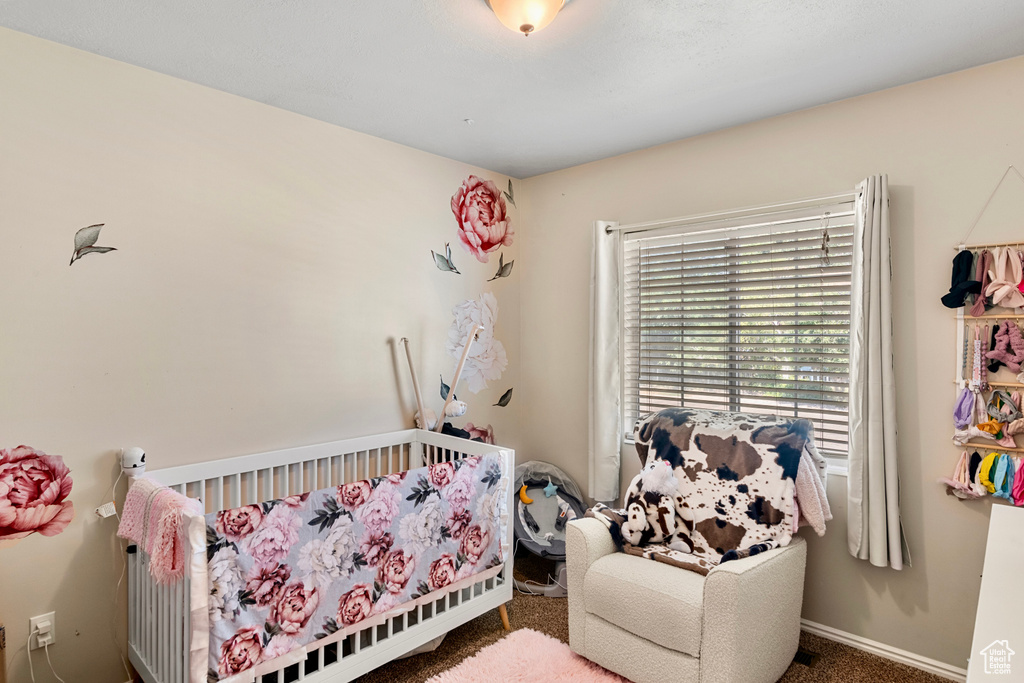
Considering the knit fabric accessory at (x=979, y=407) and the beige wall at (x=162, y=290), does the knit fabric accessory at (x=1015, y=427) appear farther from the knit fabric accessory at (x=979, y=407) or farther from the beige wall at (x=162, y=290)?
the beige wall at (x=162, y=290)

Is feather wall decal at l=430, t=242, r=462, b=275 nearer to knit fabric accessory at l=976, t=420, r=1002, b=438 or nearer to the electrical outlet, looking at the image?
the electrical outlet

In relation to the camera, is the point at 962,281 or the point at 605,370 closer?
the point at 962,281

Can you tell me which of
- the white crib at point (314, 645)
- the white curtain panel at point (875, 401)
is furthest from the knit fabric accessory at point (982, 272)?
the white crib at point (314, 645)

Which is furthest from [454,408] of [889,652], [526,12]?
[889,652]

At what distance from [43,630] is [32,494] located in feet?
1.53

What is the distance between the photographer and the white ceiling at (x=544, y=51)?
70.7 inches

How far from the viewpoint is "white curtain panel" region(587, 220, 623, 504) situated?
3146mm

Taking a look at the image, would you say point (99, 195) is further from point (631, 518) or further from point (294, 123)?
point (631, 518)

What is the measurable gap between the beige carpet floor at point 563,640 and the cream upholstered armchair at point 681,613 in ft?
0.56

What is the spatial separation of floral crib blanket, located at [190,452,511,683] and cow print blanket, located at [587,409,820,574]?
59 cm

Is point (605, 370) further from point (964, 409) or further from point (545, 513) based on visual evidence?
point (964, 409)

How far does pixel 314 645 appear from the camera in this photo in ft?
6.31

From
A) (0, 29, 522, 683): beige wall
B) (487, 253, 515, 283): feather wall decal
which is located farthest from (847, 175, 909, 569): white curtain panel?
(0, 29, 522, 683): beige wall

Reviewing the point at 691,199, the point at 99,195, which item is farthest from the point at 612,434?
the point at 99,195
